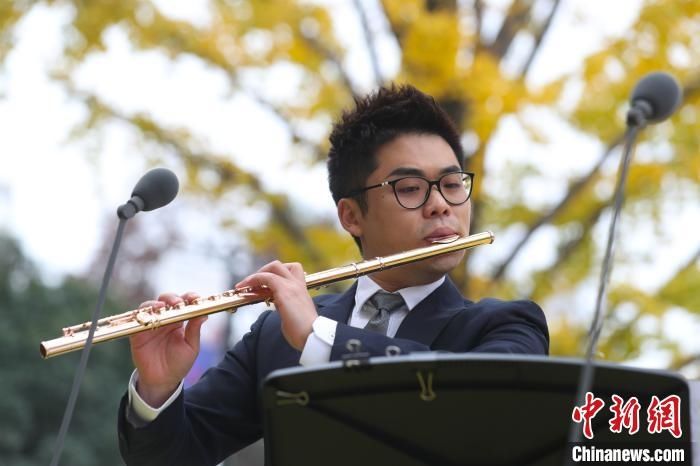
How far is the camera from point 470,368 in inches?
82.4

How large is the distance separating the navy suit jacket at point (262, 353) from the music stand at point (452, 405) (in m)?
0.51

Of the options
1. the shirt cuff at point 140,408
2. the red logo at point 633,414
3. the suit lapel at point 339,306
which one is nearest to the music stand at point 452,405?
the red logo at point 633,414

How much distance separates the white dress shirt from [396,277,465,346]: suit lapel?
26 mm

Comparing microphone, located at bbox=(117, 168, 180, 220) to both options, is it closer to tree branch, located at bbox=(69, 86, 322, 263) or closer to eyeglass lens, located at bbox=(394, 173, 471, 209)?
eyeglass lens, located at bbox=(394, 173, 471, 209)

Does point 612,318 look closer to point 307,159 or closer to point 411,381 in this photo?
point 307,159

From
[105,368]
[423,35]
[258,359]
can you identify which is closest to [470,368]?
[258,359]

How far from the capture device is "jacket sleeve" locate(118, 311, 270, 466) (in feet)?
10.4

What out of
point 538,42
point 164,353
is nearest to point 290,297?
point 164,353

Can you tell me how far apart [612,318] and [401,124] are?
4.02 meters

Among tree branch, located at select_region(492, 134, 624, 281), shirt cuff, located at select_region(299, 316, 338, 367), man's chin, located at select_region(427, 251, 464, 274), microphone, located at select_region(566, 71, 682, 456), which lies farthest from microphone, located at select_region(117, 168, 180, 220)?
tree branch, located at select_region(492, 134, 624, 281)

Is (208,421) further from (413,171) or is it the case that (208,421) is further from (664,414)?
(664,414)

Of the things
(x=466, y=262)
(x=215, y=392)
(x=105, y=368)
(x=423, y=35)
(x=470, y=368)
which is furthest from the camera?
(x=105, y=368)

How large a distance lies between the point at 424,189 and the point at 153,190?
85 centimetres

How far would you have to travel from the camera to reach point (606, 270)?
7.29 ft
